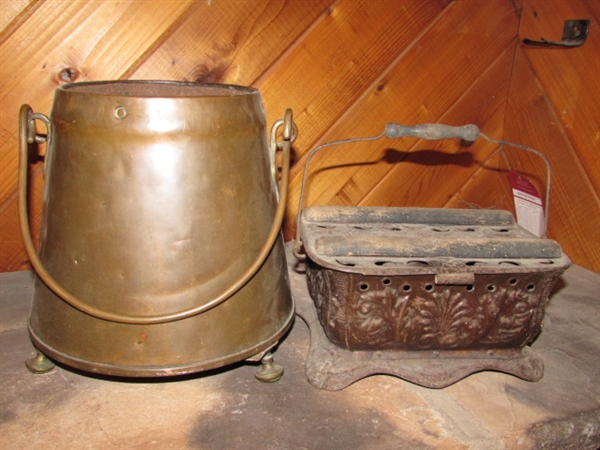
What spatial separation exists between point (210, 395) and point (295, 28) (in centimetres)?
73

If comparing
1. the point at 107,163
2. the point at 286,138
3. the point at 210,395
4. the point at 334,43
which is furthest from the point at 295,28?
the point at 210,395

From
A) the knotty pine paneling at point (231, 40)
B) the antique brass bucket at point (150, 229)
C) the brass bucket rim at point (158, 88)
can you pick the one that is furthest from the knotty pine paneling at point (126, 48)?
the antique brass bucket at point (150, 229)

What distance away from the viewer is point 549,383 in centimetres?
89

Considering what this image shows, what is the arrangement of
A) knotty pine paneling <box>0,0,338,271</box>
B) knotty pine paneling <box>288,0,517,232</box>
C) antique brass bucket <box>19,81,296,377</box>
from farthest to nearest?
knotty pine paneling <box>288,0,517,232</box>, knotty pine paneling <box>0,0,338,271</box>, antique brass bucket <box>19,81,296,377</box>

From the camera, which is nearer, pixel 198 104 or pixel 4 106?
pixel 198 104

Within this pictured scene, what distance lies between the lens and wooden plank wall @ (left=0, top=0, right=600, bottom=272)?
3.45ft

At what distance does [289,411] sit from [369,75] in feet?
2.48

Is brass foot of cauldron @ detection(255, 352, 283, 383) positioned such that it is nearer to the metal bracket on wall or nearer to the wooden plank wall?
the wooden plank wall

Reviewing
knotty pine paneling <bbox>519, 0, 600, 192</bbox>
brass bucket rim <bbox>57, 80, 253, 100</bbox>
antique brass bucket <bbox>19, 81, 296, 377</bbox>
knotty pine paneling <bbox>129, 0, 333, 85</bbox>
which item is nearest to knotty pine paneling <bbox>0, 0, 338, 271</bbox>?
knotty pine paneling <bbox>129, 0, 333, 85</bbox>

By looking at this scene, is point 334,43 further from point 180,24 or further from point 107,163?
point 107,163

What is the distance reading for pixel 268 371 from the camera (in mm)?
862

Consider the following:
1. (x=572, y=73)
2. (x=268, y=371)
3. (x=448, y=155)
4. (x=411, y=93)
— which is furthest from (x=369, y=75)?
(x=268, y=371)

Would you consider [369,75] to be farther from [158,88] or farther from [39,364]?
[39,364]

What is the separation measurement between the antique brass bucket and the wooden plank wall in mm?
348
